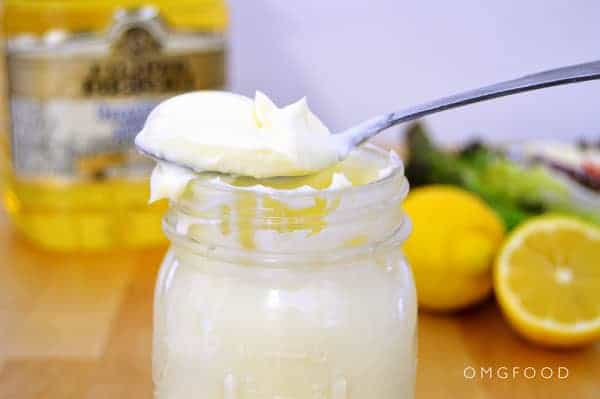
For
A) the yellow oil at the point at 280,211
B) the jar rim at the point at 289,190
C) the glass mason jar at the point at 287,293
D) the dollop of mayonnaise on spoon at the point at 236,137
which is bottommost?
the glass mason jar at the point at 287,293

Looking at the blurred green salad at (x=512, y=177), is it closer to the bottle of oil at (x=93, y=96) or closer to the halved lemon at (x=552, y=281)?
the halved lemon at (x=552, y=281)

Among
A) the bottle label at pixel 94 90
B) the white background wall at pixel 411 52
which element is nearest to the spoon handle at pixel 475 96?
the bottle label at pixel 94 90

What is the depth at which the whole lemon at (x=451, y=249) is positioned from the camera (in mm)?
846

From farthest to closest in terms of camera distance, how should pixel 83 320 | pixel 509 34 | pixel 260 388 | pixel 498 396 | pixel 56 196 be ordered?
1. pixel 509 34
2. pixel 56 196
3. pixel 83 320
4. pixel 498 396
5. pixel 260 388

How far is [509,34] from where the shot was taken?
4.60ft

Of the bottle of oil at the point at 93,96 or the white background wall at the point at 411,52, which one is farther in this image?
the white background wall at the point at 411,52

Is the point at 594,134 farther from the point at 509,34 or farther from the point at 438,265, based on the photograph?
the point at 438,265

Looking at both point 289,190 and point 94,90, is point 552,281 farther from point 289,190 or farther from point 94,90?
point 94,90

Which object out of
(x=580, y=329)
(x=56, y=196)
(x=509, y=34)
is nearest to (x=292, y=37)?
(x=509, y=34)

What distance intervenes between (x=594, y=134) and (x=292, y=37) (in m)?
0.56

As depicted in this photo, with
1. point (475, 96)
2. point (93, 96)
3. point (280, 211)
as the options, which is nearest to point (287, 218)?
point (280, 211)

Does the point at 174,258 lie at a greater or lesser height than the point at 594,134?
greater

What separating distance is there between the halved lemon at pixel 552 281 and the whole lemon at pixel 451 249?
27 mm

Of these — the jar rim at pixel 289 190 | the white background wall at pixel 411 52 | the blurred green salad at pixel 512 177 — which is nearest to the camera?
the jar rim at pixel 289 190
